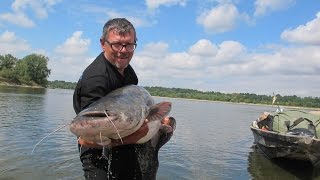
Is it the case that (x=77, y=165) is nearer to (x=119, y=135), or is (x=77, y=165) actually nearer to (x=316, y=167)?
(x=316, y=167)

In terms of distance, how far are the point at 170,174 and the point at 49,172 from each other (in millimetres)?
3955

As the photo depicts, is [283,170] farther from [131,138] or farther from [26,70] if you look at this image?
[26,70]

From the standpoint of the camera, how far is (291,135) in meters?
13.9

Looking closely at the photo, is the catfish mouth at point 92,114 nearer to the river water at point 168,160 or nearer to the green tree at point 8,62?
the river water at point 168,160

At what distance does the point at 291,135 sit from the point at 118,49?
11.6 m

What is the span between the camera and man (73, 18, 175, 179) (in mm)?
3494

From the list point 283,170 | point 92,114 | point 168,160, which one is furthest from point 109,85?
point 283,170

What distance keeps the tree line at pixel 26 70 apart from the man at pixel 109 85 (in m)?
119

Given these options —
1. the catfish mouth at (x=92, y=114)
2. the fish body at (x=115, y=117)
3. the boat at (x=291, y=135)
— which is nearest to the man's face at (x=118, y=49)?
the fish body at (x=115, y=117)

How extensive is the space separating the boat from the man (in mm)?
10960

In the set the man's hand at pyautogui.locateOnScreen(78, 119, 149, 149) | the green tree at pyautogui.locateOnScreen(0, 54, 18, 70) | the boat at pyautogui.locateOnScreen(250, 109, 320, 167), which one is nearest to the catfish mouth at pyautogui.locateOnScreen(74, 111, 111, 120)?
the man's hand at pyautogui.locateOnScreen(78, 119, 149, 149)

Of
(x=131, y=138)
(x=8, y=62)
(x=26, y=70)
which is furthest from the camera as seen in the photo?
(x=8, y=62)

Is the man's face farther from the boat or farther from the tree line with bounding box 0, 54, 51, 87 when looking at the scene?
the tree line with bounding box 0, 54, 51, 87

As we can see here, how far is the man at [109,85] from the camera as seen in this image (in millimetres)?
3494
